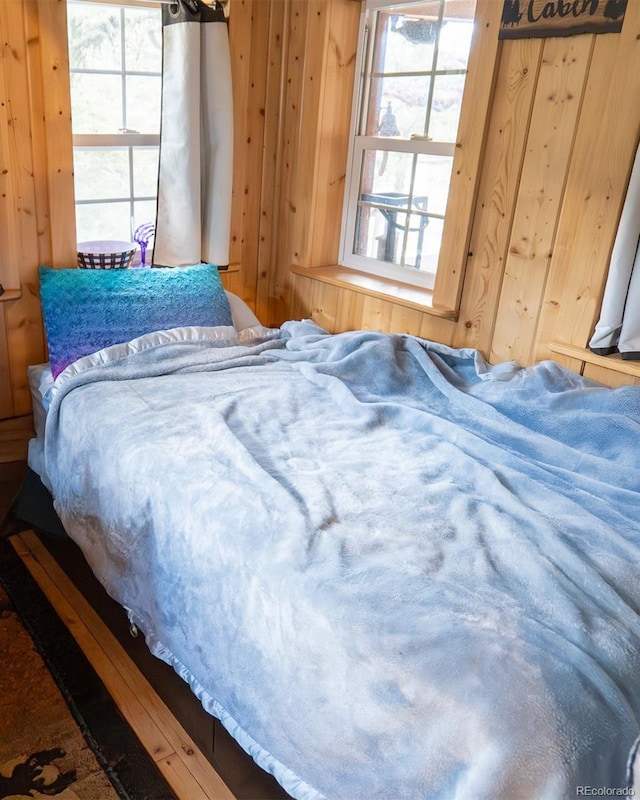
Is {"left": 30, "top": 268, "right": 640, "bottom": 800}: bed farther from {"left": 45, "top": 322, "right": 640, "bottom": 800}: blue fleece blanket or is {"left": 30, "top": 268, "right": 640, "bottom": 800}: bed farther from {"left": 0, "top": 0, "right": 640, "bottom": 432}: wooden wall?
{"left": 0, "top": 0, "right": 640, "bottom": 432}: wooden wall

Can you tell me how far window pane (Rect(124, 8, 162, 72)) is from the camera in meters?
2.49

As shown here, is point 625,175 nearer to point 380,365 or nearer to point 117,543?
point 380,365

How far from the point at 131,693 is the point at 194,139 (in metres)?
1.93

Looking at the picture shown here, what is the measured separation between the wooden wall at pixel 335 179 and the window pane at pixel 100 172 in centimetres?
17

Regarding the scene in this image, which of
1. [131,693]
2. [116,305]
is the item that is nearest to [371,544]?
[131,693]

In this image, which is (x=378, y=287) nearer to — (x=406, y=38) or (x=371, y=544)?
(x=406, y=38)

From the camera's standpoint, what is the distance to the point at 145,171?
2705 millimetres

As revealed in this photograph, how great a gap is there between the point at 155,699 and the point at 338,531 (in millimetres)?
726

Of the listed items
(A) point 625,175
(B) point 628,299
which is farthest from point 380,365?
(A) point 625,175

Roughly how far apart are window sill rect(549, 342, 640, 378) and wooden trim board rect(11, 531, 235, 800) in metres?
1.51

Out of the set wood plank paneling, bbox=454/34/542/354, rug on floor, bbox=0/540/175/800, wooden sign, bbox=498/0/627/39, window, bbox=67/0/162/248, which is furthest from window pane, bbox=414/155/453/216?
rug on floor, bbox=0/540/175/800

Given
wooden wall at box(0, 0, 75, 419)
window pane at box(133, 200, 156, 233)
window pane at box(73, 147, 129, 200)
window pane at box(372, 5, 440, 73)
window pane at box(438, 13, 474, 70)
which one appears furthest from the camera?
window pane at box(133, 200, 156, 233)

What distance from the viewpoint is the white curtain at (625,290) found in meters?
1.84

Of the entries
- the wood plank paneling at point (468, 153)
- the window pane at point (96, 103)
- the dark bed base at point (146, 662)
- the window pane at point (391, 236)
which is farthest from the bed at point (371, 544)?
the window pane at point (96, 103)
